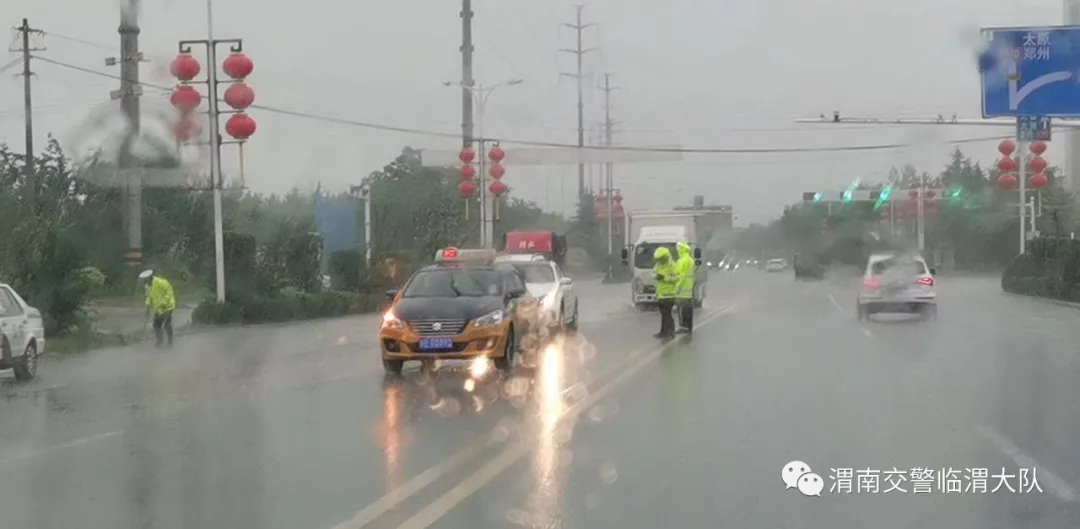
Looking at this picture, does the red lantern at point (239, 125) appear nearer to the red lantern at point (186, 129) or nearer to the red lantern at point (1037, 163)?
the red lantern at point (186, 129)

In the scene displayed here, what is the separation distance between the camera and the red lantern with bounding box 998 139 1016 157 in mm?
39531

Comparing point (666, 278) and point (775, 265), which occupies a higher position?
point (666, 278)

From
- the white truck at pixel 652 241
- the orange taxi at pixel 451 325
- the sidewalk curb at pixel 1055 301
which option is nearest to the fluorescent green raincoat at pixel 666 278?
the orange taxi at pixel 451 325

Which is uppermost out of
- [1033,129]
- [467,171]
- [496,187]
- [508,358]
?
[1033,129]

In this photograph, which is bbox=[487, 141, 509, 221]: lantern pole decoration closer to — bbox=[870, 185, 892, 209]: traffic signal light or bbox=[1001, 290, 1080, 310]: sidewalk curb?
bbox=[1001, 290, 1080, 310]: sidewalk curb

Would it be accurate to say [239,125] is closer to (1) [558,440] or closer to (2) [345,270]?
(2) [345,270]

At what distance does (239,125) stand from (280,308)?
347 inches

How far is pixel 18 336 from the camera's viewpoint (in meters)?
17.5

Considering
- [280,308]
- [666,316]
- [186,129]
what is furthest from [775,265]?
[666,316]

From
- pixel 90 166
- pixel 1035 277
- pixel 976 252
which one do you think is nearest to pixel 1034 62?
pixel 1035 277

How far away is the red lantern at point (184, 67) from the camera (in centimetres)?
2697

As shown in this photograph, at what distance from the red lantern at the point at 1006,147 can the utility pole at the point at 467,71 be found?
56.1 ft

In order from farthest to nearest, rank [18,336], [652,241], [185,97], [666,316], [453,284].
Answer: [652,241], [185,97], [666,316], [453,284], [18,336]

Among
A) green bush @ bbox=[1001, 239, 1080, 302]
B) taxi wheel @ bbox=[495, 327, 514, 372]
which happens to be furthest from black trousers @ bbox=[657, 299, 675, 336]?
green bush @ bbox=[1001, 239, 1080, 302]
